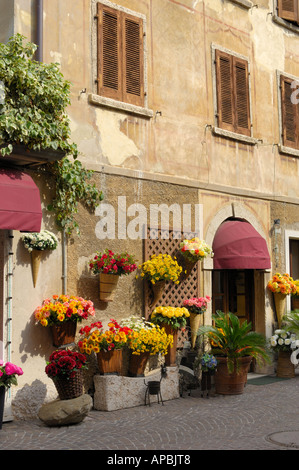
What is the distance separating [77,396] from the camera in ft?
25.7

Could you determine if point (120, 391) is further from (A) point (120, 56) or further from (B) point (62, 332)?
(A) point (120, 56)

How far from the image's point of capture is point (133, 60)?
10.1 metres

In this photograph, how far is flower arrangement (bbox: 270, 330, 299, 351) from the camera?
37.9ft

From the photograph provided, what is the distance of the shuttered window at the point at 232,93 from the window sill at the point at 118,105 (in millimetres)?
2048

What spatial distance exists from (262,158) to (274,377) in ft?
14.8

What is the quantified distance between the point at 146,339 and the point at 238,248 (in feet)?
9.76

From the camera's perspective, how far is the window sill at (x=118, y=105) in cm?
928

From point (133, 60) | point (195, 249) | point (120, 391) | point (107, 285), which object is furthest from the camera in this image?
point (195, 249)

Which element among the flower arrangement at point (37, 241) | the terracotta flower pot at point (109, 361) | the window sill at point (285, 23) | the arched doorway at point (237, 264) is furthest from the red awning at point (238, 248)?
the window sill at point (285, 23)

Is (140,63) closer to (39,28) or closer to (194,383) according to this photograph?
(39,28)

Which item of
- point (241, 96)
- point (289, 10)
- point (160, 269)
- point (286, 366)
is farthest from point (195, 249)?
point (289, 10)

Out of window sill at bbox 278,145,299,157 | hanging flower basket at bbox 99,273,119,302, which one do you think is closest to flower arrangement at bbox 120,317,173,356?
hanging flower basket at bbox 99,273,119,302

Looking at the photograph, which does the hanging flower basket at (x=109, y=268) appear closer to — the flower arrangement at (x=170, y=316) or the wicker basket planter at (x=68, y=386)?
the flower arrangement at (x=170, y=316)

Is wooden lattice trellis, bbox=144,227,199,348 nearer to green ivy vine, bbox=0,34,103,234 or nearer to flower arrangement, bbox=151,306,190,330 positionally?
flower arrangement, bbox=151,306,190,330
